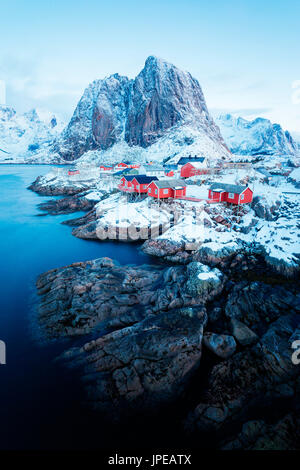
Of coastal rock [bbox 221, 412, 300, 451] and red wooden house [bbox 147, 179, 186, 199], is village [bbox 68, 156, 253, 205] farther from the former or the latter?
coastal rock [bbox 221, 412, 300, 451]

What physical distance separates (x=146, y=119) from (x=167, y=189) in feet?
345

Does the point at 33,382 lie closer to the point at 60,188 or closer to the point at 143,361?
the point at 143,361

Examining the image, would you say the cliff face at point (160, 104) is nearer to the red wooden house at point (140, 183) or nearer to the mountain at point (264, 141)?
the mountain at point (264, 141)

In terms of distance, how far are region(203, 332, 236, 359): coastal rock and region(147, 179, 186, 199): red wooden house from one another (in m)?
28.4

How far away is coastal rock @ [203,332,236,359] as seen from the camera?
521 inches

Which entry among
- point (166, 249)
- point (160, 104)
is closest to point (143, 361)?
point (166, 249)

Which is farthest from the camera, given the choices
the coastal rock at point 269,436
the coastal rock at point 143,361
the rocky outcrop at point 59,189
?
the rocky outcrop at point 59,189

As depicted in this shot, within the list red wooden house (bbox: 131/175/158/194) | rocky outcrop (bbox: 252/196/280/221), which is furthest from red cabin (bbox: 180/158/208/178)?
rocky outcrop (bbox: 252/196/280/221)

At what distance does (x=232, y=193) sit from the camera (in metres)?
34.5

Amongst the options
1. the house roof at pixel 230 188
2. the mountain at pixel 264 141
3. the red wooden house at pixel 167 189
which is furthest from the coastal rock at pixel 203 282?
the mountain at pixel 264 141

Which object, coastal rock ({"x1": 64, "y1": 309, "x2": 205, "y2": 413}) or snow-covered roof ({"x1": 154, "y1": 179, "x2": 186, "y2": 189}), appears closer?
coastal rock ({"x1": 64, "y1": 309, "x2": 205, "y2": 413})

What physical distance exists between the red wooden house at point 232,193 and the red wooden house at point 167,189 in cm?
608

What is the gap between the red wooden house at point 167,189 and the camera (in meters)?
38.0

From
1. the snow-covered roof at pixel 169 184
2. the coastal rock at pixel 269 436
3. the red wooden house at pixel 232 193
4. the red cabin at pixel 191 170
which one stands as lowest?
the coastal rock at pixel 269 436
